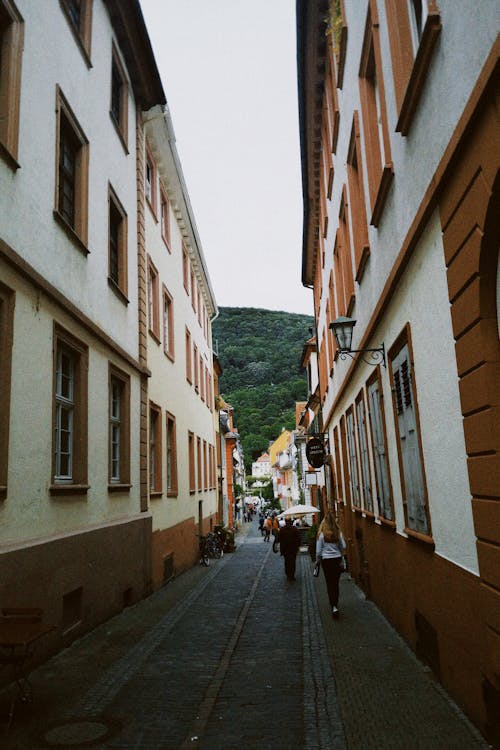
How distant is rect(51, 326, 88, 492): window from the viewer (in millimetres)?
9117

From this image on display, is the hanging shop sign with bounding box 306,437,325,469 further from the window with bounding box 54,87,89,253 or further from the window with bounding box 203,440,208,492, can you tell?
the window with bounding box 54,87,89,253

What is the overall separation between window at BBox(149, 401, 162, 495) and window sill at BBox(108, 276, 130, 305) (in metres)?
3.33

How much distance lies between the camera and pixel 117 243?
43.0 ft

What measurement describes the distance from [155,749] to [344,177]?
33.8 ft

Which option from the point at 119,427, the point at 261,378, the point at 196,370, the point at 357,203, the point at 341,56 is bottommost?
the point at 119,427

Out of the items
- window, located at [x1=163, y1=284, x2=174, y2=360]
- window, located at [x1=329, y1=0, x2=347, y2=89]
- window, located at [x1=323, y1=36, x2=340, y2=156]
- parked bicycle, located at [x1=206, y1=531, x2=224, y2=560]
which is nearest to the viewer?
window, located at [x1=329, y1=0, x2=347, y2=89]

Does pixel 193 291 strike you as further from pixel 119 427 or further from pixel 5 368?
pixel 5 368

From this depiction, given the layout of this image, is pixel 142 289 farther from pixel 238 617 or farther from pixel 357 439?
pixel 238 617

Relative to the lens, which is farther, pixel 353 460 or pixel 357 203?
pixel 353 460

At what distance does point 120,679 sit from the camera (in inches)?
270

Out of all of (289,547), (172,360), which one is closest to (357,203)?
(172,360)

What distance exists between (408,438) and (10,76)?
6595 mm

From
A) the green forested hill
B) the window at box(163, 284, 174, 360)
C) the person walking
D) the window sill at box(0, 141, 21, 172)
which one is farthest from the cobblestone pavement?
the green forested hill

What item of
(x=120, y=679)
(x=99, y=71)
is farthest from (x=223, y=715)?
(x=99, y=71)
